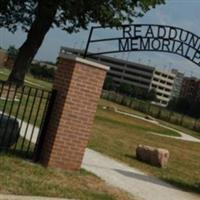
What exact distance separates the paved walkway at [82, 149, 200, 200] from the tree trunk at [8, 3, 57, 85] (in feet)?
65.8

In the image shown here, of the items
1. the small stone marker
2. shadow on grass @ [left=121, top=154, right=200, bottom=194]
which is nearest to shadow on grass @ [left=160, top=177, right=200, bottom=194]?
shadow on grass @ [left=121, top=154, right=200, bottom=194]

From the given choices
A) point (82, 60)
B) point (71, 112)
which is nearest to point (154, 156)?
point (71, 112)

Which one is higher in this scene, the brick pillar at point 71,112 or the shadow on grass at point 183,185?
the brick pillar at point 71,112

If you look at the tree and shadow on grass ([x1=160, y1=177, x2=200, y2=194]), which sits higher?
the tree

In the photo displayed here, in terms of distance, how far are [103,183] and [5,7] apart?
27.4 metres

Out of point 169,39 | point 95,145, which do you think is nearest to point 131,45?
point 169,39

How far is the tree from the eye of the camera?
3547cm

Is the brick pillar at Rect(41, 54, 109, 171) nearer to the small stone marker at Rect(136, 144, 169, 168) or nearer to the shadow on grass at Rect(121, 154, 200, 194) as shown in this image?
the shadow on grass at Rect(121, 154, 200, 194)

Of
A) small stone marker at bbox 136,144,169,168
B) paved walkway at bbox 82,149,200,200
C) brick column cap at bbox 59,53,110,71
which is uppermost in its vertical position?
brick column cap at bbox 59,53,110,71

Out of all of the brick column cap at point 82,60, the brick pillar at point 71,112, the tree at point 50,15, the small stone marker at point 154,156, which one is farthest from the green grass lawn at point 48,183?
the tree at point 50,15

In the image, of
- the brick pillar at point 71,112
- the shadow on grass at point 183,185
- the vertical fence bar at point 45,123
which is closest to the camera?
the brick pillar at point 71,112

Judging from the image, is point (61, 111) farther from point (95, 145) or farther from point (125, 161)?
point (95, 145)

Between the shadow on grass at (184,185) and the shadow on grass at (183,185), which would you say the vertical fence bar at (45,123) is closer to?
the shadow on grass at (183,185)

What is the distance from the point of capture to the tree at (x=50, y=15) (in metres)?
35.5
